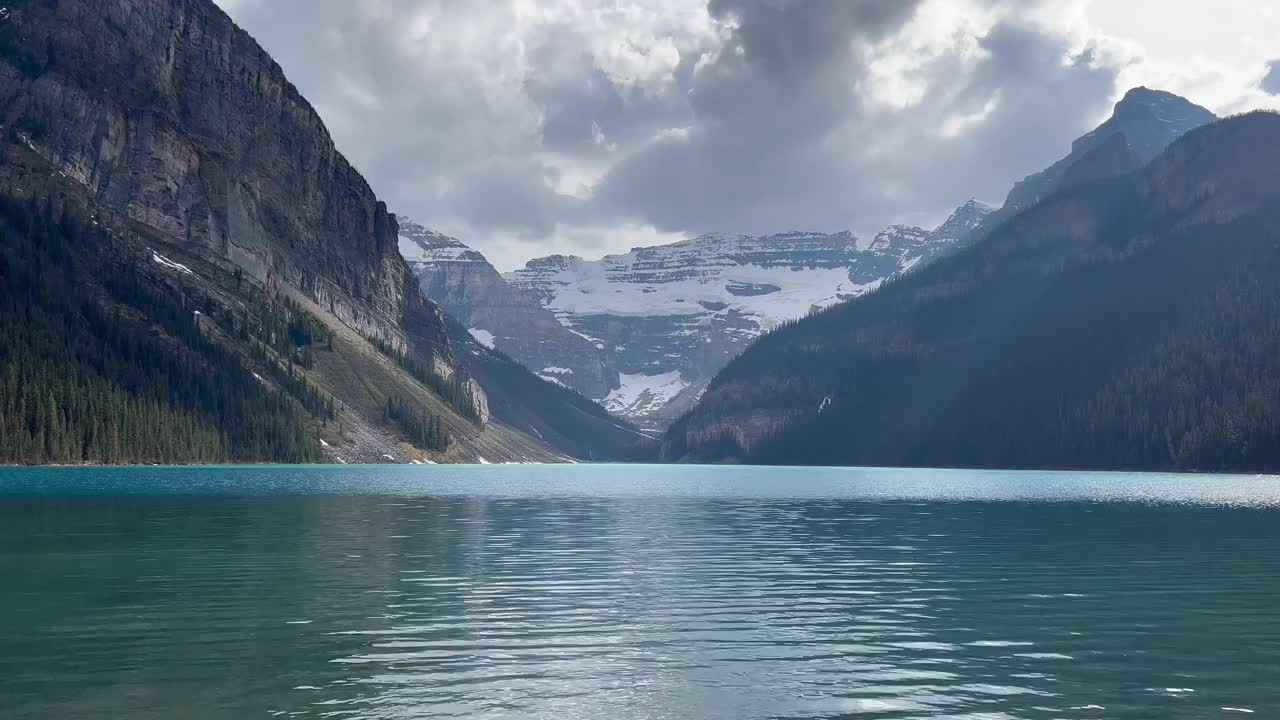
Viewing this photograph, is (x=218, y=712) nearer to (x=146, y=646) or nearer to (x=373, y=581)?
(x=146, y=646)

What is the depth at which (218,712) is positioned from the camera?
22312mm

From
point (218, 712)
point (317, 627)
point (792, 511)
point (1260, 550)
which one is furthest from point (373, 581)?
point (792, 511)

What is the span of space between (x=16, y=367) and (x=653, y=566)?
6639 inches

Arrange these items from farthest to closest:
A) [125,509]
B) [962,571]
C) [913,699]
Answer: [125,509]
[962,571]
[913,699]


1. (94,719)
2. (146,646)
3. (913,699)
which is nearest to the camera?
(94,719)

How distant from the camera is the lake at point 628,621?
79.6ft

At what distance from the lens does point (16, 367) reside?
18250 cm

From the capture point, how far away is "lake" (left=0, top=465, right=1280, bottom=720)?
24.3m

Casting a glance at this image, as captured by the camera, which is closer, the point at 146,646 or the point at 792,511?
the point at 146,646

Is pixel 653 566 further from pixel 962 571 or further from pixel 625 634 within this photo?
pixel 625 634

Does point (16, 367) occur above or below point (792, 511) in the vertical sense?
above

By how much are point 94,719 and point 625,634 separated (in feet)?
49.7

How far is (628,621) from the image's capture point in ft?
115

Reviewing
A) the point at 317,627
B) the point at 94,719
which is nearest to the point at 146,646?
the point at 317,627
